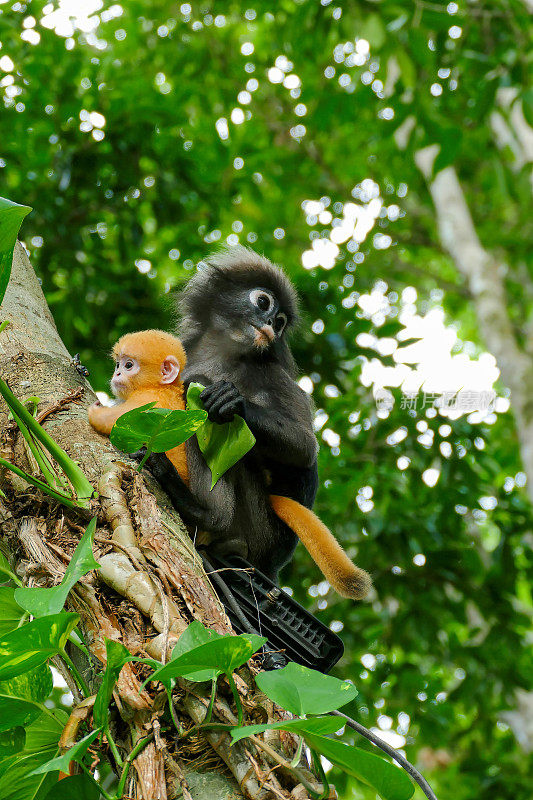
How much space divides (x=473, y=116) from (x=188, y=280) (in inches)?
86.4

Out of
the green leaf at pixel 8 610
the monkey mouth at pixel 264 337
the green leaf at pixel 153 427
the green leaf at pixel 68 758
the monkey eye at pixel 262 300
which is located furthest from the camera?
the monkey eye at pixel 262 300

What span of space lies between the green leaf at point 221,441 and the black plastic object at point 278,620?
23cm

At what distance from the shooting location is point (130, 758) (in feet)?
3.41

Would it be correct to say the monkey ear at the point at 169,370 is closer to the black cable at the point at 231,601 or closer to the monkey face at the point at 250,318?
the monkey face at the point at 250,318

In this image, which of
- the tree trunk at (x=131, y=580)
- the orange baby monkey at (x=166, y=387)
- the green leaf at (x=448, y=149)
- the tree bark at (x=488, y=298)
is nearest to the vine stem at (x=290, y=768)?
the tree trunk at (x=131, y=580)

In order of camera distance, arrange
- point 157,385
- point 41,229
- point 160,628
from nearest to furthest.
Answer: point 160,628 → point 157,385 → point 41,229

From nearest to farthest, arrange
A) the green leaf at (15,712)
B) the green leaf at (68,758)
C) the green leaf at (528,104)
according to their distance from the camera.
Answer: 1. the green leaf at (68,758)
2. the green leaf at (15,712)
3. the green leaf at (528,104)

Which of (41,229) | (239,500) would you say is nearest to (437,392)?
(239,500)

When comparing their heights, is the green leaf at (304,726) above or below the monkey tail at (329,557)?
above

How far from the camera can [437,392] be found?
3760mm

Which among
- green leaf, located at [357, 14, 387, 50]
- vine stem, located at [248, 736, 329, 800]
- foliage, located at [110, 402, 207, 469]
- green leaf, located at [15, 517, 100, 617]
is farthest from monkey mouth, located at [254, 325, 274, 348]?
green leaf, located at [357, 14, 387, 50]

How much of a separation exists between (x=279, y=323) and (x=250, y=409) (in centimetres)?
65

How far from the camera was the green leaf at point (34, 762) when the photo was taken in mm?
1096

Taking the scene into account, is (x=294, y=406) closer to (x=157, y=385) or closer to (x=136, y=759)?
(x=157, y=385)
